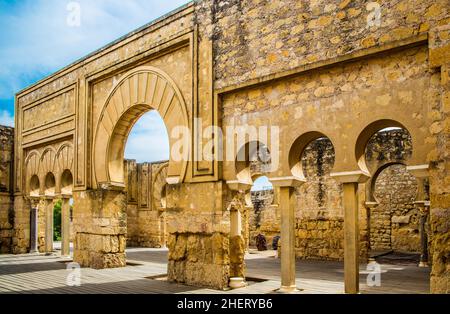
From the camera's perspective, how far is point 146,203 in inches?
677

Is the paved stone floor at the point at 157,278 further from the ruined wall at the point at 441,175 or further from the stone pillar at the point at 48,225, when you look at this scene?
the ruined wall at the point at 441,175

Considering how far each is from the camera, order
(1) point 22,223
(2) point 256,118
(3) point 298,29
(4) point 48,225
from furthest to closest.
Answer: (1) point 22,223 < (4) point 48,225 < (2) point 256,118 < (3) point 298,29

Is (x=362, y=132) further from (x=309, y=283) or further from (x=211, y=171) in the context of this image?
(x=309, y=283)

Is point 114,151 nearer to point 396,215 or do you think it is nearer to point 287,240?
point 287,240

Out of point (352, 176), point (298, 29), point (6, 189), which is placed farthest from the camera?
point (6, 189)

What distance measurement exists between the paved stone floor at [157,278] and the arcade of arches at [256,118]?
1.49 feet

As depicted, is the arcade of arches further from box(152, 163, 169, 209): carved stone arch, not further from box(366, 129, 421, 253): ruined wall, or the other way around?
box(152, 163, 169, 209): carved stone arch

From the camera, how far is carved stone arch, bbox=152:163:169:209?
55.5ft

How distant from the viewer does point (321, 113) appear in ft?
18.8

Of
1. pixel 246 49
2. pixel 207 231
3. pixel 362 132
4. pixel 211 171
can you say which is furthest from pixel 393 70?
pixel 207 231

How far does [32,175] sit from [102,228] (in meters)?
4.63

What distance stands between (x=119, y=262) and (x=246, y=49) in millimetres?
5363

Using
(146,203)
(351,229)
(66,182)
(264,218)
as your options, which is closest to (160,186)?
(146,203)
